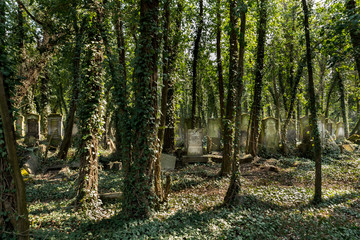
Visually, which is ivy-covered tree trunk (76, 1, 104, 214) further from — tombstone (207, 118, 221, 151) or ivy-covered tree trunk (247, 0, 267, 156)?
tombstone (207, 118, 221, 151)

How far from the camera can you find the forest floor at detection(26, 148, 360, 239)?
4129mm

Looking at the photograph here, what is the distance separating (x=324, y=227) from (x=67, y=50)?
9464 millimetres

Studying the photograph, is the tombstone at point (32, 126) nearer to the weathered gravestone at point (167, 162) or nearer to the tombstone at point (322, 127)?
the weathered gravestone at point (167, 162)

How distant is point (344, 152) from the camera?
12.8 m

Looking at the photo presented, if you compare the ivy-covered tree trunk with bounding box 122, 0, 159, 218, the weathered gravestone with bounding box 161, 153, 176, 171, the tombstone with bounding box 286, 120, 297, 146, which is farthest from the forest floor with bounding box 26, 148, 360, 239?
the tombstone with bounding box 286, 120, 297, 146

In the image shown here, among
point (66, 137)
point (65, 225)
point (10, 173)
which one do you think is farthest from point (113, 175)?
point (10, 173)

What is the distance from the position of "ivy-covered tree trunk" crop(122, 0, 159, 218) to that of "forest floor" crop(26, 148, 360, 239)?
1.46 ft

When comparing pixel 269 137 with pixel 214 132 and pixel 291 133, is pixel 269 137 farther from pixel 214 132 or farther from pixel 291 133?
pixel 214 132

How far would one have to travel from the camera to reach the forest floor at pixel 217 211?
13.5ft

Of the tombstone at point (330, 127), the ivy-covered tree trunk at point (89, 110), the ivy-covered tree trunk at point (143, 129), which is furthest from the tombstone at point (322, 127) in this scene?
the ivy-covered tree trunk at point (89, 110)

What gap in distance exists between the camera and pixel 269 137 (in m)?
12.4

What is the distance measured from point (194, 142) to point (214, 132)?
359 cm

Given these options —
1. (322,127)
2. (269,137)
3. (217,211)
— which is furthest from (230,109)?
(322,127)

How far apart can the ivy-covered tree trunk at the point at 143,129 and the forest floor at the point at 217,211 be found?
0.45 metres
